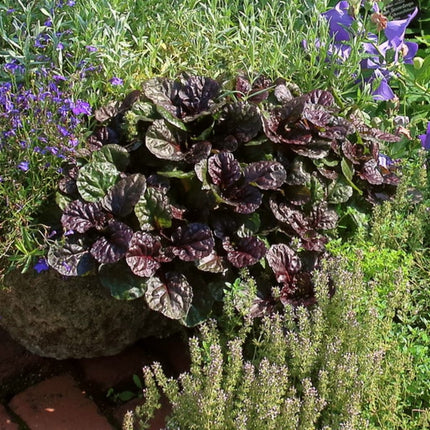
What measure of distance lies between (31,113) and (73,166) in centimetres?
23

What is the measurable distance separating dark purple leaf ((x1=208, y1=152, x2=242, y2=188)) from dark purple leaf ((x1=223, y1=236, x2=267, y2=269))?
208 millimetres

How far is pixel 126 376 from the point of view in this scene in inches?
112

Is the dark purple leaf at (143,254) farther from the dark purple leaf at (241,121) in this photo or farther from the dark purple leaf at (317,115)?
the dark purple leaf at (317,115)

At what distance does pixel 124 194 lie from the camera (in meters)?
2.36

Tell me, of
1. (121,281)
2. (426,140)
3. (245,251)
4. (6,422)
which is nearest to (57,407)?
(6,422)

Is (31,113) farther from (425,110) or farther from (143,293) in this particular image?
(425,110)

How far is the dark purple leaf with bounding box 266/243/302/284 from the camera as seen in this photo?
2.45m

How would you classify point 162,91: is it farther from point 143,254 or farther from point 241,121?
point 143,254

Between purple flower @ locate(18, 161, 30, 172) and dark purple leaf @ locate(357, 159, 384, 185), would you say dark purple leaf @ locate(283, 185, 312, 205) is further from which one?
purple flower @ locate(18, 161, 30, 172)

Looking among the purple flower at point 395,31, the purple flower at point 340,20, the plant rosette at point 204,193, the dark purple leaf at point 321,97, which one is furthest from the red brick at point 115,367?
the purple flower at point 395,31

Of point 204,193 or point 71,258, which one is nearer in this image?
point 71,258

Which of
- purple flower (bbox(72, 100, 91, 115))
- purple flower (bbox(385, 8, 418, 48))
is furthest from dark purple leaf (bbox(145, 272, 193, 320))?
purple flower (bbox(385, 8, 418, 48))

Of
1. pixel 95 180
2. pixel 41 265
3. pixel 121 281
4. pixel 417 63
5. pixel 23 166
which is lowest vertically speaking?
pixel 417 63

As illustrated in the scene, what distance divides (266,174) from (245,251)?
282 millimetres
